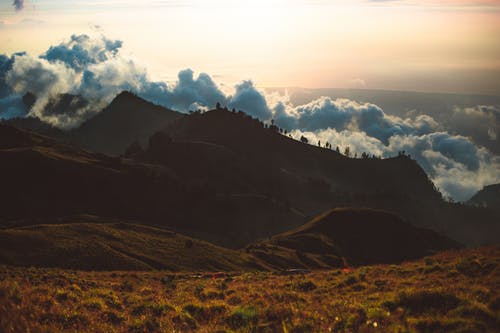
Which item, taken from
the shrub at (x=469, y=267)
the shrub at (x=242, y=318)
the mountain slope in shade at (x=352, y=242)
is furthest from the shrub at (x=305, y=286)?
the mountain slope in shade at (x=352, y=242)

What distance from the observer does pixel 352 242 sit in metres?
172

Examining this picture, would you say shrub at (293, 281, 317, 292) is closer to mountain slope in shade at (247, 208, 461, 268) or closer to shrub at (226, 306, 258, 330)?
shrub at (226, 306, 258, 330)

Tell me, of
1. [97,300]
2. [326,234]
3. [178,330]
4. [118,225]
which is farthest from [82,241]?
[326,234]

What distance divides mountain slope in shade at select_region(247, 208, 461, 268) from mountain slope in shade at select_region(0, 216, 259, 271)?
34.0 meters

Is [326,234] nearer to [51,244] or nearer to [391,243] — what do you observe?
[391,243]

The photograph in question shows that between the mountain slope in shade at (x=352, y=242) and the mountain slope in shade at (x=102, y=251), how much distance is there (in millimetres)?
34001

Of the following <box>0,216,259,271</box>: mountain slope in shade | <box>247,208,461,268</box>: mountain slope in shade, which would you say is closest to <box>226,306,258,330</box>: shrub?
<box>0,216,259,271</box>: mountain slope in shade

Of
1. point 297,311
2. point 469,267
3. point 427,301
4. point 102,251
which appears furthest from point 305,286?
point 102,251

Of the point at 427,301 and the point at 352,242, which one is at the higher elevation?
the point at 427,301

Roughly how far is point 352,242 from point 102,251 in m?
117

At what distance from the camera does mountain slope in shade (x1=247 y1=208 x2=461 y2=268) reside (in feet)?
477

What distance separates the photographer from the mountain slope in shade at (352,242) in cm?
Answer: 14550

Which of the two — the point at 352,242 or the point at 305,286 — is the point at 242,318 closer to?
Answer: the point at 305,286

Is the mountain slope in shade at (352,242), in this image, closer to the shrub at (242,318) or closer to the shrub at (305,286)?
the shrub at (305,286)
